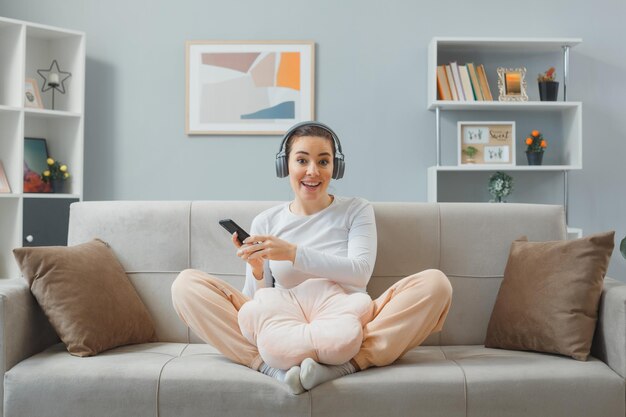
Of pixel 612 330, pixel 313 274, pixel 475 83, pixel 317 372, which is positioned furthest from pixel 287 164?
pixel 475 83

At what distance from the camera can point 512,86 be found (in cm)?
374

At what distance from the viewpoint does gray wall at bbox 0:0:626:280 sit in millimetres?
3875

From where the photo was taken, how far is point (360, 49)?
12.7 feet

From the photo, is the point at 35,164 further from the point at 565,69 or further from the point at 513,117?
the point at 565,69

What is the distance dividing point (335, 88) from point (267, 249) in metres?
2.03

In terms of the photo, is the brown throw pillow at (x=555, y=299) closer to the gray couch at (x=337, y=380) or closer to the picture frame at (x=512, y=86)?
the gray couch at (x=337, y=380)

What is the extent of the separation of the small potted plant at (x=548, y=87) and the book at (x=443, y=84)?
0.49 m

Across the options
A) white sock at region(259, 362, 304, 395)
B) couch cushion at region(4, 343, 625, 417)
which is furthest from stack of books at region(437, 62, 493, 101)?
white sock at region(259, 362, 304, 395)

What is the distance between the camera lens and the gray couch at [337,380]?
6.11 feet

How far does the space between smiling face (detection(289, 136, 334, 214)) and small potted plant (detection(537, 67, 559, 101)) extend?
1898 millimetres

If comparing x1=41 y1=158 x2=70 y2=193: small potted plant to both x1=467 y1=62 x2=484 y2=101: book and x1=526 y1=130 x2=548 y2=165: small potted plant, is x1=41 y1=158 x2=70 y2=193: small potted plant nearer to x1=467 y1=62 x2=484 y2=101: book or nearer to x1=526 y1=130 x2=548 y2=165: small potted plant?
x1=467 y1=62 x2=484 y2=101: book

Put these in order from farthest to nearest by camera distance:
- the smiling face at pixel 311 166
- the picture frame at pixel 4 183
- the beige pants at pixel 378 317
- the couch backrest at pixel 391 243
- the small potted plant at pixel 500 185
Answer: the small potted plant at pixel 500 185 < the picture frame at pixel 4 183 < the couch backrest at pixel 391 243 < the smiling face at pixel 311 166 < the beige pants at pixel 378 317

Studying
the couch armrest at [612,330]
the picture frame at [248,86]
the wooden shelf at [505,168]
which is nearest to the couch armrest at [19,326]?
the couch armrest at [612,330]

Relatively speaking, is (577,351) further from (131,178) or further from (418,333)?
(131,178)
